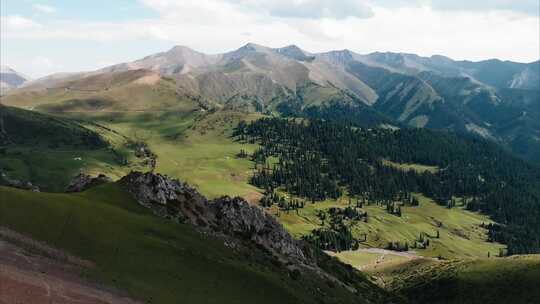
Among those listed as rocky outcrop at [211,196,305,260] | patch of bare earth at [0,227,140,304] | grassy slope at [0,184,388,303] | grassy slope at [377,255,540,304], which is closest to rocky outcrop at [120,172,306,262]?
rocky outcrop at [211,196,305,260]

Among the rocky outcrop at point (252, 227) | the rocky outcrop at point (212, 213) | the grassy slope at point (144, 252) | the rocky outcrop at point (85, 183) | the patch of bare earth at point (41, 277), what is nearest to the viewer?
the patch of bare earth at point (41, 277)

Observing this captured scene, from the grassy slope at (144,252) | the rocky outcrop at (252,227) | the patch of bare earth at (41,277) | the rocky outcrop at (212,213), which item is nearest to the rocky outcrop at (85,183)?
the rocky outcrop at (212,213)

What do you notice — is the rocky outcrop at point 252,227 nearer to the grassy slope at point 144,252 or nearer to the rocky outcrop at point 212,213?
the rocky outcrop at point 212,213

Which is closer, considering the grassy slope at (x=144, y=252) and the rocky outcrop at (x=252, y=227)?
the grassy slope at (x=144, y=252)

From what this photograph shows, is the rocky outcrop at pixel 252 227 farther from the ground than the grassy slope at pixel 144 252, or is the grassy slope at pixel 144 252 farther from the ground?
the grassy slope at pixel 144 252

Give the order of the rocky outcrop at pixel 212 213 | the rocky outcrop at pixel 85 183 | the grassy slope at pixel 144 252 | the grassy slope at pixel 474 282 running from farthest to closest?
the grassy slope at pixel 474 282 < the rocky outcrop at pixel 85 183 < the rocky outcrop at pixel 212 213 < the grassy slope at pixel 144 252

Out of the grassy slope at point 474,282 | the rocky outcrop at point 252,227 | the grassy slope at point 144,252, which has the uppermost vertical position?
the grassy slope at point 144,252

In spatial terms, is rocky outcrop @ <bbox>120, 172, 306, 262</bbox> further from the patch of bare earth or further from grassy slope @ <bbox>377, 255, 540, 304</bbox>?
grassy slope @ <bbox>377, 255, 540, 304</bbox>
